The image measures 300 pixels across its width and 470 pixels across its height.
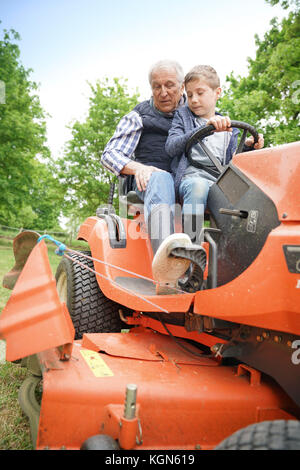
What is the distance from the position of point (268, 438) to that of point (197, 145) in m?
1.56

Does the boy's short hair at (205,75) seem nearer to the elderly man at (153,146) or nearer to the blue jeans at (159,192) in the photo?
the elderly man at (153,146)

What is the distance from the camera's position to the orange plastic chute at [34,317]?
1.33 metres

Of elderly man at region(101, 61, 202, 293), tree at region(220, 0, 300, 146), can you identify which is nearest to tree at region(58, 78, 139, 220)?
tree at region(220, 0, 300, 146)

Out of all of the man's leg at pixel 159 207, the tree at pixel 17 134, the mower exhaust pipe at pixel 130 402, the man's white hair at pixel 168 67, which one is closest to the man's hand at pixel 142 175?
the man's leg at pixel 159 207

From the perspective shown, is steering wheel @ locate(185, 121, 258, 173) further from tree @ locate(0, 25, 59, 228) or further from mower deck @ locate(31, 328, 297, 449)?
tree @ locate(0, 25, 59, 228)

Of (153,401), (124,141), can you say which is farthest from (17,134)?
Answer: (153,401)

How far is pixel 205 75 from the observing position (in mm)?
2205

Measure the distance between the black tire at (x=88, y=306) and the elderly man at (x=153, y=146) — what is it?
0.66 metres

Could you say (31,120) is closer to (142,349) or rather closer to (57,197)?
(57,197)

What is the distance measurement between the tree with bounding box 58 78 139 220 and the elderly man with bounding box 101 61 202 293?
13.7 meters

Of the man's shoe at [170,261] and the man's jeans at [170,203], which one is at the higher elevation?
the man's jeans at [170,203]

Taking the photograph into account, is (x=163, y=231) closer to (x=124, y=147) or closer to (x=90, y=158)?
(x=124, y=147)

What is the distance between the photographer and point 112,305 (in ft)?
8.34
